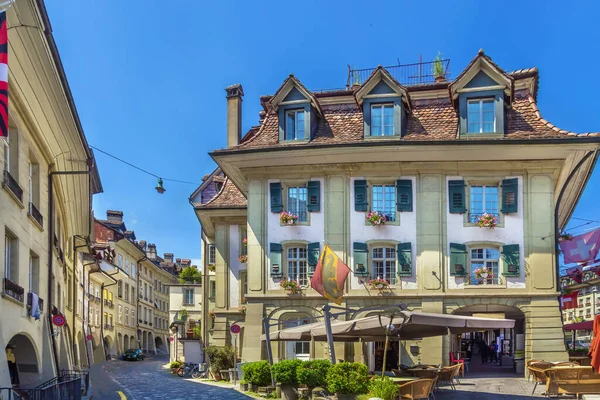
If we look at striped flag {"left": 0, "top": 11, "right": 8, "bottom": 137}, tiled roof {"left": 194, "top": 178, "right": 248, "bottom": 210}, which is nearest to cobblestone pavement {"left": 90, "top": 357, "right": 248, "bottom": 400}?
tiled roof {"left": 194, "top": 178, "right": 248, "bottom": 210}

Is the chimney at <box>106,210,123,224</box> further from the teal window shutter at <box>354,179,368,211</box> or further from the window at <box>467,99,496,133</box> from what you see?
the window at <box>467,99,496,133</box>

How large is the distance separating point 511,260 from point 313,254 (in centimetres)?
761

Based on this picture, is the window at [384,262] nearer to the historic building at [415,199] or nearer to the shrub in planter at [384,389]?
the historic building at [415,199]

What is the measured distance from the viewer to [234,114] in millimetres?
34406

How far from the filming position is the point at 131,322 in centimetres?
7225

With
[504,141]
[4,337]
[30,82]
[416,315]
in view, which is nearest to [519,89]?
[504,141]

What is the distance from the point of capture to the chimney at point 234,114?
110 feet

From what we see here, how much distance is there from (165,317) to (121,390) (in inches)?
2612

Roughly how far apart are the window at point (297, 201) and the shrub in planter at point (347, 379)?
13.3 m

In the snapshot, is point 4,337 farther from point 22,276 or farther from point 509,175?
point 509,175

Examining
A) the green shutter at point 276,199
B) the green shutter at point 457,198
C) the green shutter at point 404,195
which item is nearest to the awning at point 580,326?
the green shutter at point 457,198

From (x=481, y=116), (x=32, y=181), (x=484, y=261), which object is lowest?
(x=484, y=261)

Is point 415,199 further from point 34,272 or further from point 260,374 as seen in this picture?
point 34,272

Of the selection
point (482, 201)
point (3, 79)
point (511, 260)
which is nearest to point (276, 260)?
point (482, 201)
